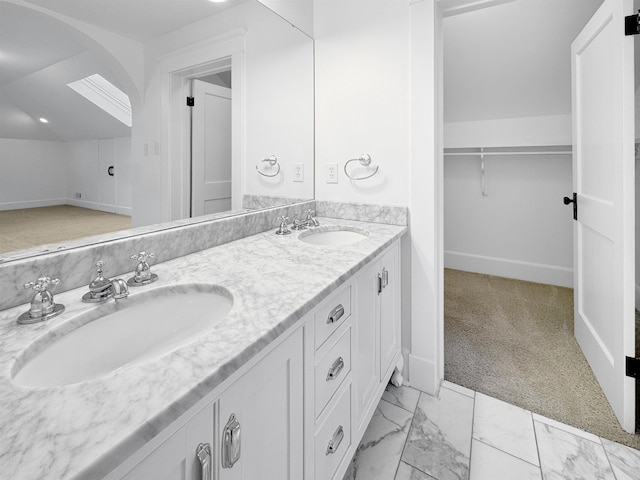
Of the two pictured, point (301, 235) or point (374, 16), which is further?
point (374, 16)

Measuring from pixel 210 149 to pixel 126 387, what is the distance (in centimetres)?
112

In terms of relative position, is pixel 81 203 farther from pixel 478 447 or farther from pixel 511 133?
pixel 511 133

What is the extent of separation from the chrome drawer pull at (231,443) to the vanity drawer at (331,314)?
0.34 m

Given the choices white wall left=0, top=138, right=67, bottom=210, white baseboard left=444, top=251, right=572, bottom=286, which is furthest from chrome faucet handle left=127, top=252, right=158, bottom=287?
white baseboard left=444, top=251, right=572, bottom=286

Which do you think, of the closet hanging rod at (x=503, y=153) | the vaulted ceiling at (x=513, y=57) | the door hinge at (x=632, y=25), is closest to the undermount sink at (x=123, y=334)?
the door hinge at (x=632, y=25)

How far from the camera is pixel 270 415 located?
2.25 ft

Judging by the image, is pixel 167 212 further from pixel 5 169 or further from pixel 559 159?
pixel 559 159

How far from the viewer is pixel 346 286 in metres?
1.06

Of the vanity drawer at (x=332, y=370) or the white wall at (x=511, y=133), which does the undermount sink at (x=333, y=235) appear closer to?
the vanity drawer at (x=332, y=370)

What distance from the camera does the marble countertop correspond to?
1.18ft

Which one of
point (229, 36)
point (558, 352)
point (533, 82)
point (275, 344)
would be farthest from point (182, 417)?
point (533, 82)

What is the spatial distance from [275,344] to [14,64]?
0.88 meters

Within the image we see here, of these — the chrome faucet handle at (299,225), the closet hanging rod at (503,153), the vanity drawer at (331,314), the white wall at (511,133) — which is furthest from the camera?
the closet hanging rod at (503,153)

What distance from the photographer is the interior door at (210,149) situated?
1319 millimetres
